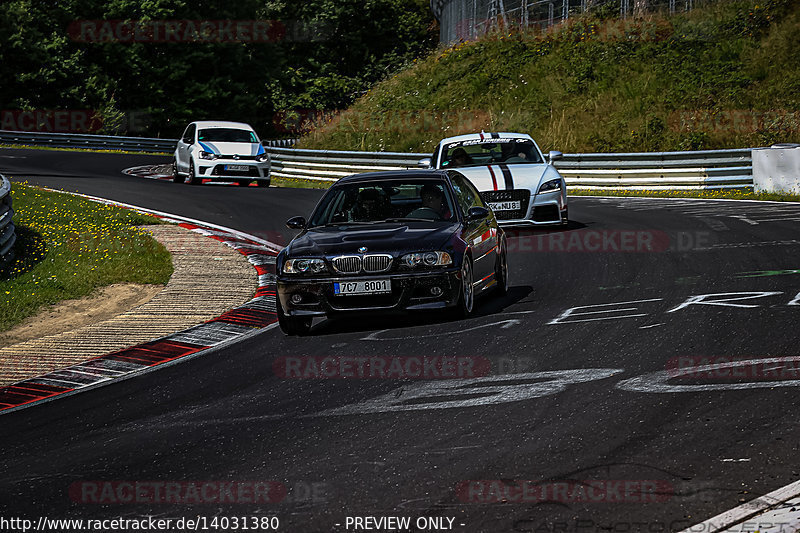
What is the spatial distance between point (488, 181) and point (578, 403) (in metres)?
9.57

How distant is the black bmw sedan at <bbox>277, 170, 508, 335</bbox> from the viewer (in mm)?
9477

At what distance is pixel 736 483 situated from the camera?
498 cm

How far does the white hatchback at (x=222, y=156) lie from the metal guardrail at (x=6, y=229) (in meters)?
12.1

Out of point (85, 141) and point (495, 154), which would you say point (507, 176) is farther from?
point (85, 141)

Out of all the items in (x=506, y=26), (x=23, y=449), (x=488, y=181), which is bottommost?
(x=23, y=449)

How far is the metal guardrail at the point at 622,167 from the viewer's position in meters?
24.7

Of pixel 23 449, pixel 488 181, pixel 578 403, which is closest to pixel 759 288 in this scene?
pixel 578 403

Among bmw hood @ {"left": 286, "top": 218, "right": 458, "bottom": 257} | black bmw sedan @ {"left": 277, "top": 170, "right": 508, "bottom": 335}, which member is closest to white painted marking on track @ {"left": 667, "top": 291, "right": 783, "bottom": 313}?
black bmw sedan @ {"left": 277, "top": 170, "right": 508, "bottom": 335}

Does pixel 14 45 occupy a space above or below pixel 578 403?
above

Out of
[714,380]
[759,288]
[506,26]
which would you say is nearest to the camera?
[714,380]

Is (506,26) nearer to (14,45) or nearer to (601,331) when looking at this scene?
(14,45)

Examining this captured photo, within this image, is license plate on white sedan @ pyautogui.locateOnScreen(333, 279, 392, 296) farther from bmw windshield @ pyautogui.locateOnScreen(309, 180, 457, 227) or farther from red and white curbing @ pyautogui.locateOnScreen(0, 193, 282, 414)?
bmw windshield @ pyautogui.locateOnScreen(309, 180, 457, 227)

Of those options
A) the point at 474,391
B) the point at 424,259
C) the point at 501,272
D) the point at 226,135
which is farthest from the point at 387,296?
the point at 226,135

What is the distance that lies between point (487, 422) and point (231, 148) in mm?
21448
